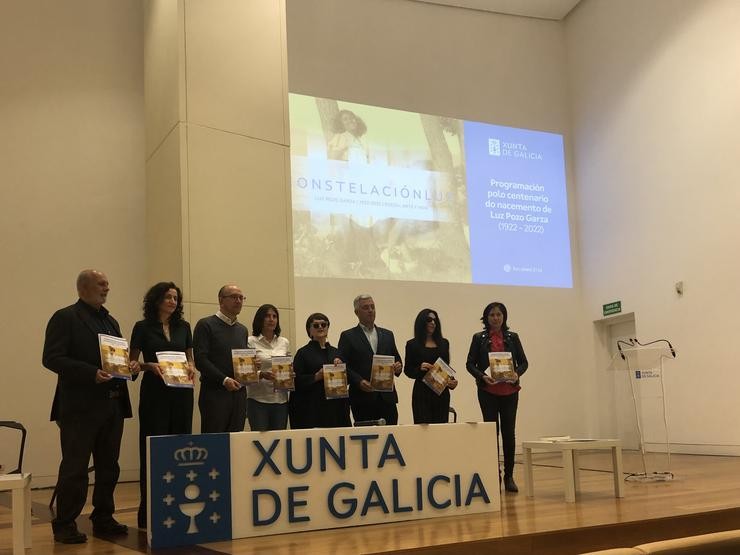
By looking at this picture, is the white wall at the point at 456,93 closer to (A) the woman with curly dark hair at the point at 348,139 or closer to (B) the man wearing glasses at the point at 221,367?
(A) the woman with curly dark hair at the point at 348,139

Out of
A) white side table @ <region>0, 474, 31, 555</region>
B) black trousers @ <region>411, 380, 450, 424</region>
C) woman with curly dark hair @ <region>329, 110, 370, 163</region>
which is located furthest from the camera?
woman with curly dark hair @ <region>329, 110, 370, 163</region>

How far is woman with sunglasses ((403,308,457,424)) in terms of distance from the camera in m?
5.11

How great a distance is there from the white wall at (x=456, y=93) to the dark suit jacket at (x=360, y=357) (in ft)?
9.19

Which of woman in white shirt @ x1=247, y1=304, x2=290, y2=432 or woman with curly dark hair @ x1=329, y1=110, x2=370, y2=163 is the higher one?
woman with curly dark hair @ x1=329, y1=110, x2=370, y2=163

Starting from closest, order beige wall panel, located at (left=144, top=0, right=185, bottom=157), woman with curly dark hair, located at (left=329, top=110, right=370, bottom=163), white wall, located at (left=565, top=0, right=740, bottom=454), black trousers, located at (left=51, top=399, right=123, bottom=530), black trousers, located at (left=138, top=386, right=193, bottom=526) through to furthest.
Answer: black trousers, located at (left=51, top=399, right=123, bottom=530) < black trousers, located at (left=138, top=386, right=193, bottom=526) < beige wall panel, located at (left=144, top=0, right=185, bottom=157) < white wall, located at (left=565, top=0, right=740, bottom=454) < woman with curly dark hair, located at (left=329, top=110, right=370, bottom=163)

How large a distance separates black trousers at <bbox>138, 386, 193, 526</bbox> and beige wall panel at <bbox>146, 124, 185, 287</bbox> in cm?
210

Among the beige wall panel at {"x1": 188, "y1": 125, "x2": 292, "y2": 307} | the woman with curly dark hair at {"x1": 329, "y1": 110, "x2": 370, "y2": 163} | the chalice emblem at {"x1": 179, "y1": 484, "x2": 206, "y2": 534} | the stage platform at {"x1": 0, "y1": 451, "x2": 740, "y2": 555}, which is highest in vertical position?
the woman with curly dark hair at {"x1": 329, "y1": 110, "x2": 370, "y2": 163}

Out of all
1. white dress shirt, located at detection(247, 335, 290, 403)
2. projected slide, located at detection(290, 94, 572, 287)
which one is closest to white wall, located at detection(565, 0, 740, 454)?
projected slide, located at detection(290, 94, 572, 287)

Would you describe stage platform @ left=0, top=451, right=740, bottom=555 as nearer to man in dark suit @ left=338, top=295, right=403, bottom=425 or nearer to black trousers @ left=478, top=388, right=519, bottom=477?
black trousers @ left=478, top=388, right=519, bottom=477

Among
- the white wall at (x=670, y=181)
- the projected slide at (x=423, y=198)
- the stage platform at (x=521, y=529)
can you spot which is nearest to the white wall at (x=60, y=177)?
the projected slide at (x=423, y=198)

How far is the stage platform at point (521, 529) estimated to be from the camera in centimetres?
333

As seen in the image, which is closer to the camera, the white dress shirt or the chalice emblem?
the chalice emblem

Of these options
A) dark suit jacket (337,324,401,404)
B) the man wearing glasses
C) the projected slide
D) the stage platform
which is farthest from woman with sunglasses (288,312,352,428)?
the projected slide

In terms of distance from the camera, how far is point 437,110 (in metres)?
8.93
